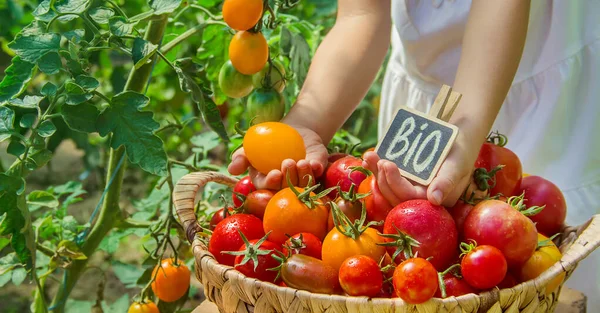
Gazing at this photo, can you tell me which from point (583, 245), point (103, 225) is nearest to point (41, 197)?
point (103, 225)

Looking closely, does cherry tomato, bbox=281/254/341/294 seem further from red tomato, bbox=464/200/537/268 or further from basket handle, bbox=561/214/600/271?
basket handle, bbox=561/214/600/271

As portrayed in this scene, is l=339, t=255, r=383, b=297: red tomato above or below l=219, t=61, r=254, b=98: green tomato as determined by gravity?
above

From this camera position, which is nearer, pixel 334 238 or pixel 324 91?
pixel 334 238

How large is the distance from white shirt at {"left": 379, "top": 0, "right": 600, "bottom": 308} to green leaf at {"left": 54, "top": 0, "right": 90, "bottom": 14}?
0.73 meters

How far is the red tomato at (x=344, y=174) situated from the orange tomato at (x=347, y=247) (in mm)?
144

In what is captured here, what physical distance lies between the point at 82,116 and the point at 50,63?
0.09 meters

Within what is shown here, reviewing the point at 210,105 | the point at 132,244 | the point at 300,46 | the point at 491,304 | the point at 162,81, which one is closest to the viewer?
the point at 491,304

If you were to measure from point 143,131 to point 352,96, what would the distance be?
446mm

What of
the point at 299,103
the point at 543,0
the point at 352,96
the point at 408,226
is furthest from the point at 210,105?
the point at 543,0

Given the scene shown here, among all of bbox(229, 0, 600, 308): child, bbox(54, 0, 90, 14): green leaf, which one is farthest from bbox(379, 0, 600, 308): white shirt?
bbox(54, 0, 90, 14): green leaf

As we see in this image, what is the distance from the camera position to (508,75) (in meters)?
1.09

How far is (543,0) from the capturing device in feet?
4.60

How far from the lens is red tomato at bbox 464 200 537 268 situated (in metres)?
0.95

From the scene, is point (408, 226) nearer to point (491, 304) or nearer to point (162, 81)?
point (491, 304)
